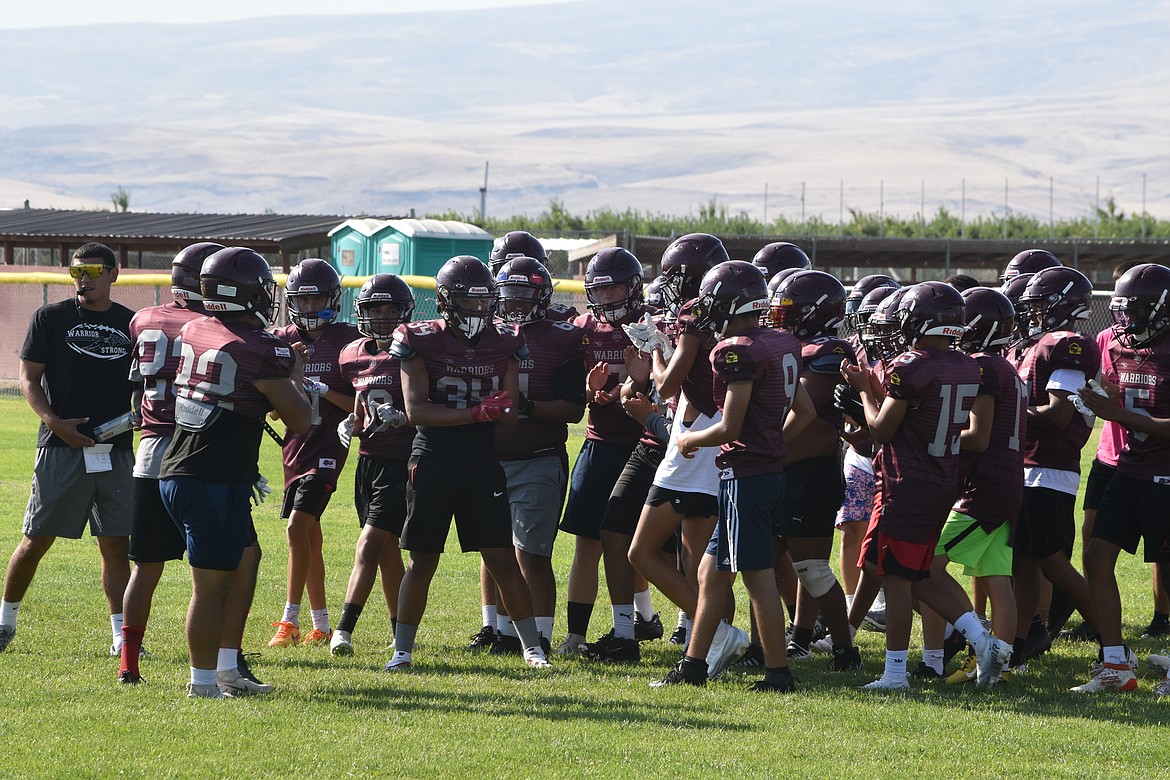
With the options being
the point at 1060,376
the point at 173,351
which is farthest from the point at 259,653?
the point at 1060,376

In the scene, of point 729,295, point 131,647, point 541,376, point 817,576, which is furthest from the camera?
point 541,376

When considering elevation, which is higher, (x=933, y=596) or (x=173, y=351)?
(x=173, y=351)

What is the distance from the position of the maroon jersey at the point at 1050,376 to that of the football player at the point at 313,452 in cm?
392

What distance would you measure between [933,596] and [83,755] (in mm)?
4097

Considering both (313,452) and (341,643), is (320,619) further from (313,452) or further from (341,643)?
(313,452)

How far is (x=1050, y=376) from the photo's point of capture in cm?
767

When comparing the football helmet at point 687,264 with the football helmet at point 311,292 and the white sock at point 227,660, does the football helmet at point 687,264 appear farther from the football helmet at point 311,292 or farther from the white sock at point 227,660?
the white sock at point 227,660

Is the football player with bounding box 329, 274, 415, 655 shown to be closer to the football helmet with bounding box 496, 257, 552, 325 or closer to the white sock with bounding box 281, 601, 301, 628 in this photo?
the white sock with bounding box 281, 601, 301, 628

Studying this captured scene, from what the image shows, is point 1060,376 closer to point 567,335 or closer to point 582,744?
point 567,335

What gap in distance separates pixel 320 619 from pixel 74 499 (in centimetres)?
159

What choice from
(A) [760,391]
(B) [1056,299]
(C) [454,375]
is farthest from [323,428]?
(B) [1056,299]

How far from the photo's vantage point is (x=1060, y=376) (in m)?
7.48

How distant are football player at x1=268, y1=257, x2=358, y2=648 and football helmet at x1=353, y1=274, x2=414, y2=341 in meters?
0.32

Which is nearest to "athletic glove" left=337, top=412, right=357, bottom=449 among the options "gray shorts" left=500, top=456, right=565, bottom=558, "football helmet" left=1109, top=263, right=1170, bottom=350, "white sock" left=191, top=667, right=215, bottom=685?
"gray shorts" left=500, top=456, right=565, bottom=558
